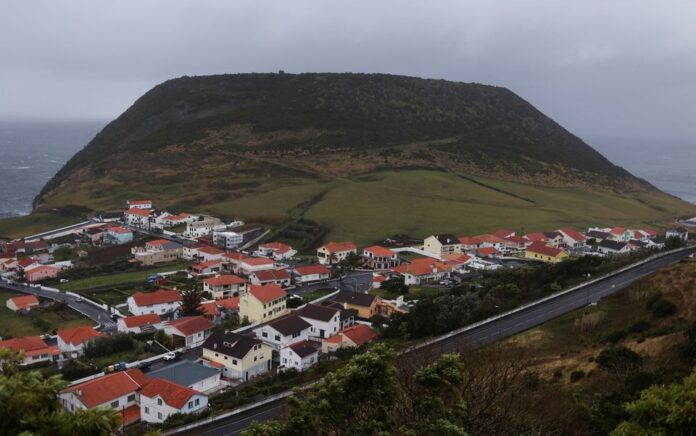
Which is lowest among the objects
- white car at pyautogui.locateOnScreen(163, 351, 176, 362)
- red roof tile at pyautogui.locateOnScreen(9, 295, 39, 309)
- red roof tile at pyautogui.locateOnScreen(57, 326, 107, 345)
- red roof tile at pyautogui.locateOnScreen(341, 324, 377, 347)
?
red roof tile at pyautogui.locateOnScreen(9, 295, 39, 309)

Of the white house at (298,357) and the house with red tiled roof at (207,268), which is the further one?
the house with red tiled roof at (207,268)

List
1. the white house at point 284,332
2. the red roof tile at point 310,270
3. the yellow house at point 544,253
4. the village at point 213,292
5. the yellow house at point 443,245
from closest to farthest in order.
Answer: the village at point 213,292
the white house at point 284,332
the red roof tile at point 310,270
the yellow house at point 544,253
the yellow house at point 443,245

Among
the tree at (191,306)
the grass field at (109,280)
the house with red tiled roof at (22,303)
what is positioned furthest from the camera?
the grass field at (109,280)

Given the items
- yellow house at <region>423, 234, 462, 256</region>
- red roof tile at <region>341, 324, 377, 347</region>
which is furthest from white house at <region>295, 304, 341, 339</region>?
yellow house at <region>423, 234, 462, 256</region>

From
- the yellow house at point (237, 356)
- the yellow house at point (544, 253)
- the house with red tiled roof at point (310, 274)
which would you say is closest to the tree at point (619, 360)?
the yellow house at point (237, 356)

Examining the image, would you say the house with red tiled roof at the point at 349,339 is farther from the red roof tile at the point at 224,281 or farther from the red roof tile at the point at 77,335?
the red roof tile at the point at 224,281

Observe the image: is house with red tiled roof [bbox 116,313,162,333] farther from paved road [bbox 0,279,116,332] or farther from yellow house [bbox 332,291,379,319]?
yellow house [bbox 332,291,379,319]
